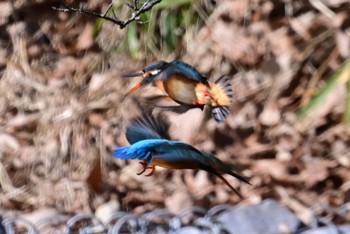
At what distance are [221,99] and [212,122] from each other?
1872mm

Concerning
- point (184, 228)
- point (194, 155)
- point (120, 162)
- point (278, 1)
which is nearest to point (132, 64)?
point (120, 162)

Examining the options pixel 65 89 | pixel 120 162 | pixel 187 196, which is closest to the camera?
pixel 187 196

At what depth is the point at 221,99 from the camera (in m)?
0.92

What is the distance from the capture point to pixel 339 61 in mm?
2826

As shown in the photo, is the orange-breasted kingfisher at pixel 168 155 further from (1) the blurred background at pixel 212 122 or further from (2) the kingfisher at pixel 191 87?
(1) the blurred background at pixel 212 122

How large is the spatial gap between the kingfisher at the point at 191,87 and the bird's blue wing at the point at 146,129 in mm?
45

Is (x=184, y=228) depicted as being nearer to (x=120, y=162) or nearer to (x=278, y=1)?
(x=120, y=162)

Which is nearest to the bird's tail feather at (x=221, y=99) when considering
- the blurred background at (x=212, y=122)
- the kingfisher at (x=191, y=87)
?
the kingfisher at (x=191, y=87)

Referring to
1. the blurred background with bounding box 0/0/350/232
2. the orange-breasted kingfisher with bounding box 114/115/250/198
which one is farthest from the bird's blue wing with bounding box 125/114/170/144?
the blurred background with bounding box 0/0/350/232

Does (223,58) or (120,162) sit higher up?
(223,58)

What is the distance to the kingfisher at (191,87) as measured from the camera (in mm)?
920

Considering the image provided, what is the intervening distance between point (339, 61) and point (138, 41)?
687 millimetres

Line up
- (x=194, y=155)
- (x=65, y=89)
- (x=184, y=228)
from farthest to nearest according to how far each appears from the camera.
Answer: (x=65, y=89), (x=184, y=228), (x=194, y=155)

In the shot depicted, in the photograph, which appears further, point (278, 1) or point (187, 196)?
point (278, 1)
